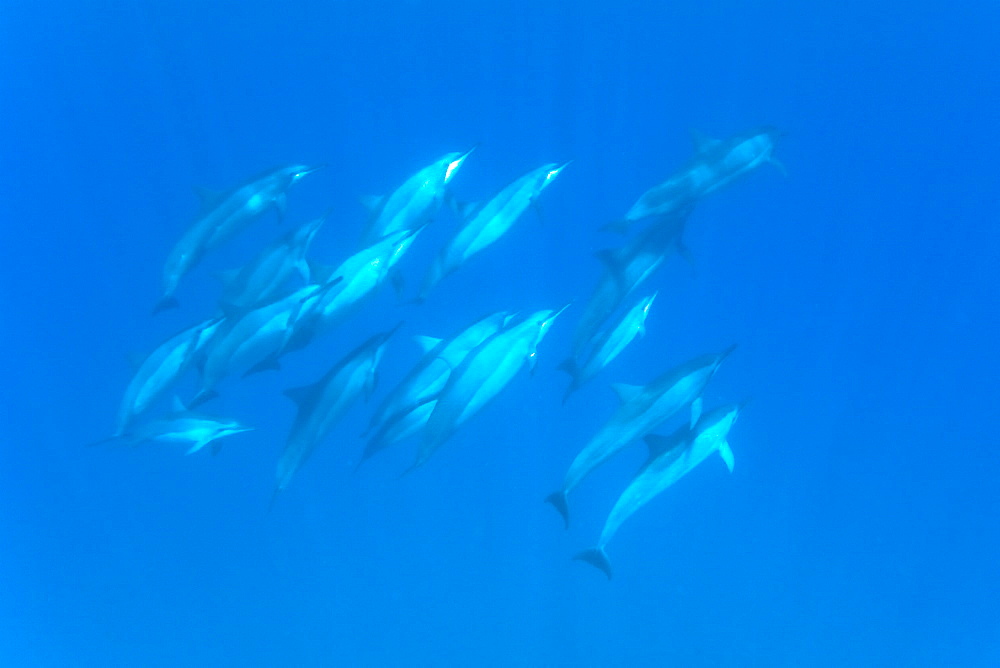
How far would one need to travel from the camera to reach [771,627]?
8.42 metres

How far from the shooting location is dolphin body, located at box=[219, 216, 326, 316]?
491cm

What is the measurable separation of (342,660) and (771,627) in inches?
175

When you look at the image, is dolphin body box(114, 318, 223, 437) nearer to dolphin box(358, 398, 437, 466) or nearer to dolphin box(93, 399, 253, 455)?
dolphin box(93, 399, 253, 455)

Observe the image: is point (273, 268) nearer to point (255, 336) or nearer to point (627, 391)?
point (255, 336)

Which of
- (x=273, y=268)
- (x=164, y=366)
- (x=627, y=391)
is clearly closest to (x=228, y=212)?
(x=273, y=268)

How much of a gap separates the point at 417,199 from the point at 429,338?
0.89 meters

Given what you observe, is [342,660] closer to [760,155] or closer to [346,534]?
[346,534]

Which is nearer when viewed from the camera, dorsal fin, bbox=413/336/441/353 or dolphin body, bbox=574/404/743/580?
dolphin body, bbox=574/404/743/580

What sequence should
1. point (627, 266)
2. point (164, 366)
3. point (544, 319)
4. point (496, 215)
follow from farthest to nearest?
point (164, 366), point (496, 215), point (627, 266), point (544, 319)

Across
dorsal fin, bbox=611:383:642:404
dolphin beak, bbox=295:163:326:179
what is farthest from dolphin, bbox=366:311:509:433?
dolphin beak, bbox=295:163:326:179

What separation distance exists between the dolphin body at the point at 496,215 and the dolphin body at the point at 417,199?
0.87ft

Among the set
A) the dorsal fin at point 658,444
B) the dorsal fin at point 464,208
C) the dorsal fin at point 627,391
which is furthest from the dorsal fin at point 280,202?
the dorsal fin at point 658,444

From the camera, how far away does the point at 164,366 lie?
5.05 m

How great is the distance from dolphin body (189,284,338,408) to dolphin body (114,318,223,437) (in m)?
0.39
